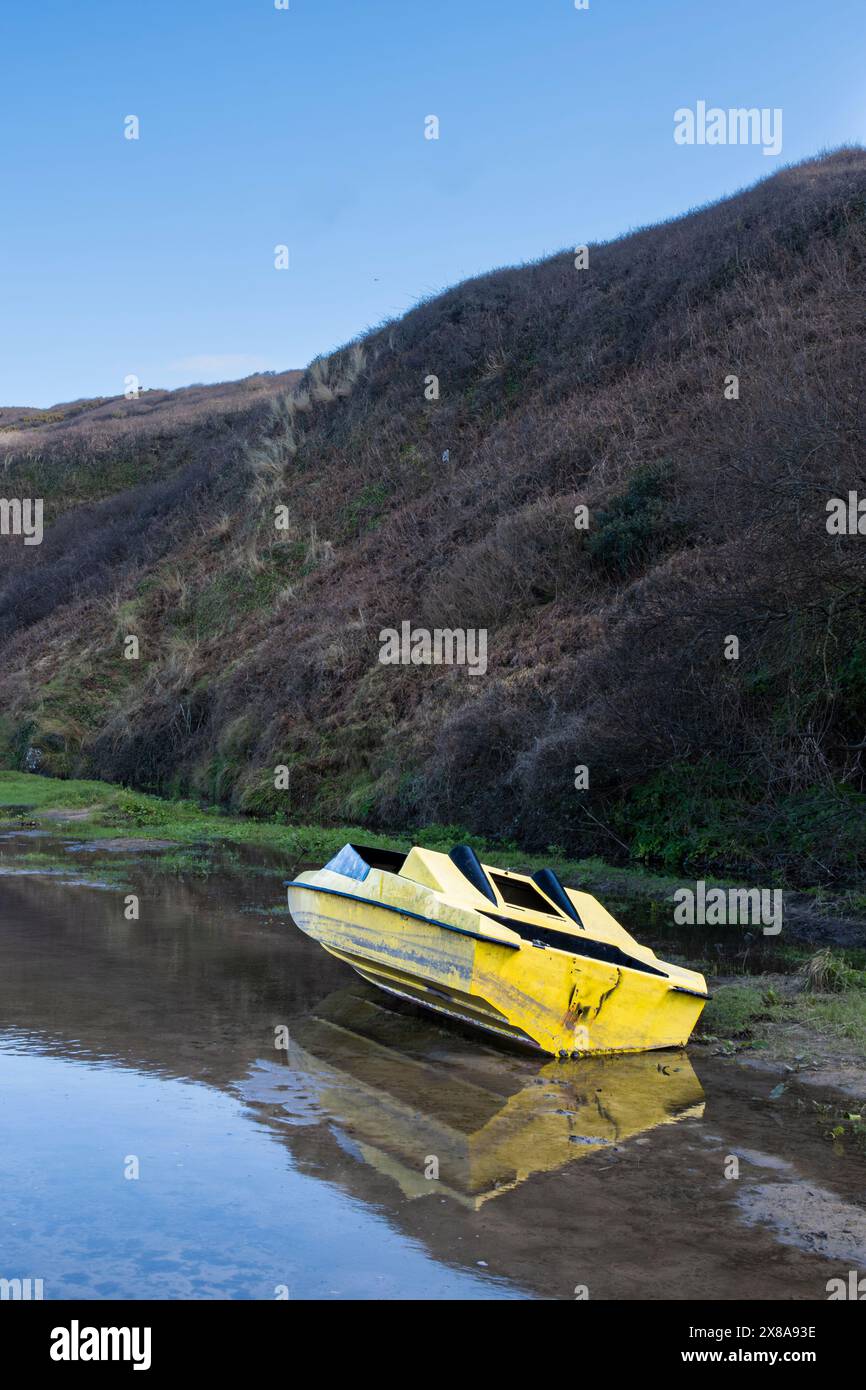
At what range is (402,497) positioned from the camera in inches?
1334

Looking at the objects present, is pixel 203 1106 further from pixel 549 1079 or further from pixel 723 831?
pixel 723 831

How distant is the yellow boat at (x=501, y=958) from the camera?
8.48 metres

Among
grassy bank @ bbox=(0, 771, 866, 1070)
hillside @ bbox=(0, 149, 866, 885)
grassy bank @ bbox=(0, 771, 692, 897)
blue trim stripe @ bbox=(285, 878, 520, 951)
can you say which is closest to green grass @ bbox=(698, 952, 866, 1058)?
grassy bank @ bbox=(0, 771, 866, 1070)

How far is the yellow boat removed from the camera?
27.8ft

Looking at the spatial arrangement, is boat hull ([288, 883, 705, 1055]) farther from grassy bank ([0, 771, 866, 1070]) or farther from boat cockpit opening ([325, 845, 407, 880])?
boat cockpit opening ([325, 845, 407, 880])

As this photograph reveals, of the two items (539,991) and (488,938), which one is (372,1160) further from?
(539,991)

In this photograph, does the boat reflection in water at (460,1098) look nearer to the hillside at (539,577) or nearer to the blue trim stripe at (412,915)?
the blue trim stripe at (412,915)

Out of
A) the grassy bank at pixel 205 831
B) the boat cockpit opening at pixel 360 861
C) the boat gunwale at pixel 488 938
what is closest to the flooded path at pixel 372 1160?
the boat gunwale at pixel 488 938

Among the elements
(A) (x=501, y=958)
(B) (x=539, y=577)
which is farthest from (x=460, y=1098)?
(B) (x=539, y=577)

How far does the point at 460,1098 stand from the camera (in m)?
7.86

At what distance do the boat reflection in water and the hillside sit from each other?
6.63 meters

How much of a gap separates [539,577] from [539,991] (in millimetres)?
16518

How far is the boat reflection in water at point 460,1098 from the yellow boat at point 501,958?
27 cm
